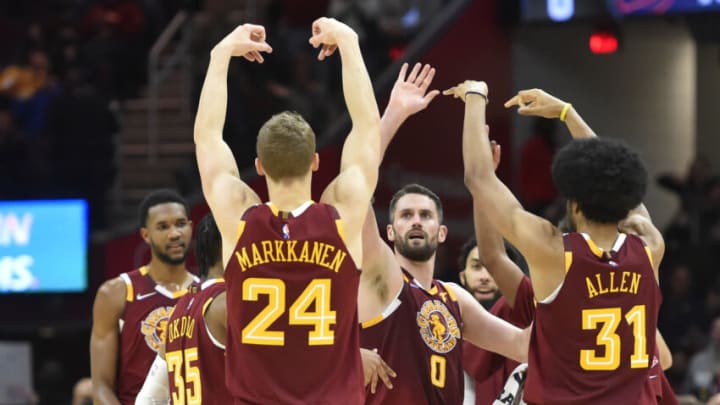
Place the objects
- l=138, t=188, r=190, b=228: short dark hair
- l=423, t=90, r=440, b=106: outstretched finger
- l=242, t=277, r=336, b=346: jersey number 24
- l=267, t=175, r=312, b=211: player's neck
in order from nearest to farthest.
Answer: l=242, t=277, r=336, b=346: jersey number 24
l=267, t=175, r=312, b=211: player's neck
l=423, t=90, r=440, b=106: outstretched finger
l=138, t=188, r=190, b=228: short dark hair

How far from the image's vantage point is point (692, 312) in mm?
13266

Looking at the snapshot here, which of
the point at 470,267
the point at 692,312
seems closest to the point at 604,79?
the point at 692,312

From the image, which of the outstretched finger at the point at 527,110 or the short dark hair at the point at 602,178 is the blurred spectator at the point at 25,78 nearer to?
the outstretched finger at the point at 527,110

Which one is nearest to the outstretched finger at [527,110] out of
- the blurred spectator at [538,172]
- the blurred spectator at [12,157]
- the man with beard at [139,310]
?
the man with beard at [139,310]

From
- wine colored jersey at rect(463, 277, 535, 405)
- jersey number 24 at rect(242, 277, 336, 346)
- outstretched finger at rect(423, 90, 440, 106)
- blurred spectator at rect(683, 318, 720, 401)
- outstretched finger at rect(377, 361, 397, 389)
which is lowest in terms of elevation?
blurred spectator at rect(683, 318, 720, 401)

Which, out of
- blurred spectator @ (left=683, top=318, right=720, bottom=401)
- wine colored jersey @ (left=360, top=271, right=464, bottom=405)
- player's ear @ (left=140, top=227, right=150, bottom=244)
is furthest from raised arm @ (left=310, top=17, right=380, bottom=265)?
blurred spectator @ (left=683, top=318, right=720, bottom=401)

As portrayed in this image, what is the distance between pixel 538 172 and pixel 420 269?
776cm

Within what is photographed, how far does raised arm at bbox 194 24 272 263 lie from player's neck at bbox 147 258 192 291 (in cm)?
243

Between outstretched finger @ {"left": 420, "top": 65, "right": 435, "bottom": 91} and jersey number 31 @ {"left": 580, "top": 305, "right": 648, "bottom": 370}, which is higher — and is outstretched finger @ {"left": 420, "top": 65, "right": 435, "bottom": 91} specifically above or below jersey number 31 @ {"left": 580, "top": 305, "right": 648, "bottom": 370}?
above

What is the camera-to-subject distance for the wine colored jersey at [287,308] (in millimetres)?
5184

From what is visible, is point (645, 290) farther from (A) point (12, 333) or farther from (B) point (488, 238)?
(A) point (12, 333)

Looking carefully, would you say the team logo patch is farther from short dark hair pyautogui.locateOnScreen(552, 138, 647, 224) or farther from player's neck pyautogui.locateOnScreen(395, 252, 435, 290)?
short dark hair pyautogui.locateOnScreen(552, 138, 647, 224)

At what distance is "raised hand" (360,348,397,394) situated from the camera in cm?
611

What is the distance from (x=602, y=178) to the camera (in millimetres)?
5438
